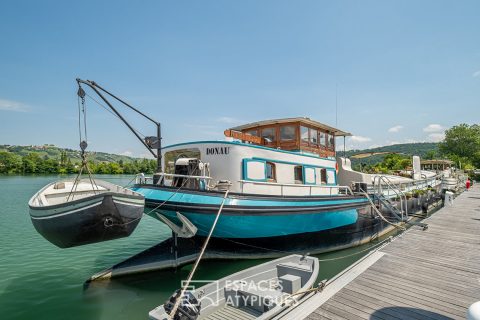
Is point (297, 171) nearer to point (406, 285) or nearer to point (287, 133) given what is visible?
point (287, 133)

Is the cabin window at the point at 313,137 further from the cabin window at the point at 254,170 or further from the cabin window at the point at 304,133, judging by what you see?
the cabin window at the point at 254,170

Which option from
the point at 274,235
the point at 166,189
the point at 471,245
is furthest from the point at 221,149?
the point at 471,245

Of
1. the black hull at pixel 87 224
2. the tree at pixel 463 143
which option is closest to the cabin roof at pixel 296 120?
the black hull at pixel 87 224

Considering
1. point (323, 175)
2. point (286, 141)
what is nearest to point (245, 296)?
point (286, 141)

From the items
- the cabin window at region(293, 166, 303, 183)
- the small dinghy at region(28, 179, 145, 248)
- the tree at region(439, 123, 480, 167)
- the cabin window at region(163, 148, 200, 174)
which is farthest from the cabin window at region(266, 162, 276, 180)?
the tree at region(439, 123, 480, 167)

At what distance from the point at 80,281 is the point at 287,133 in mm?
9451

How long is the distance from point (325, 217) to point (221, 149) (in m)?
4.92

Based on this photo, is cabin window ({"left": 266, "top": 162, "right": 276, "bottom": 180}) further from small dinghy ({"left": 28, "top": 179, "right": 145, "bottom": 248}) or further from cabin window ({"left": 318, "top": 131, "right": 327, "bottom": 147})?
small dinghy ({"left": 28, "top": 179, "right": 145, "bottom": 248})

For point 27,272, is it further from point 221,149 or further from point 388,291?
point 388,291

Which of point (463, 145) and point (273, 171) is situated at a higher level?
Answer: point (463, 145)

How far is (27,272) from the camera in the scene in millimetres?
9672

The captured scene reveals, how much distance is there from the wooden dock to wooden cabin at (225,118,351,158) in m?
5.07

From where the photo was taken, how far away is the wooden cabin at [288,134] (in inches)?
453

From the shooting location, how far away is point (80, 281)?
354 inches
